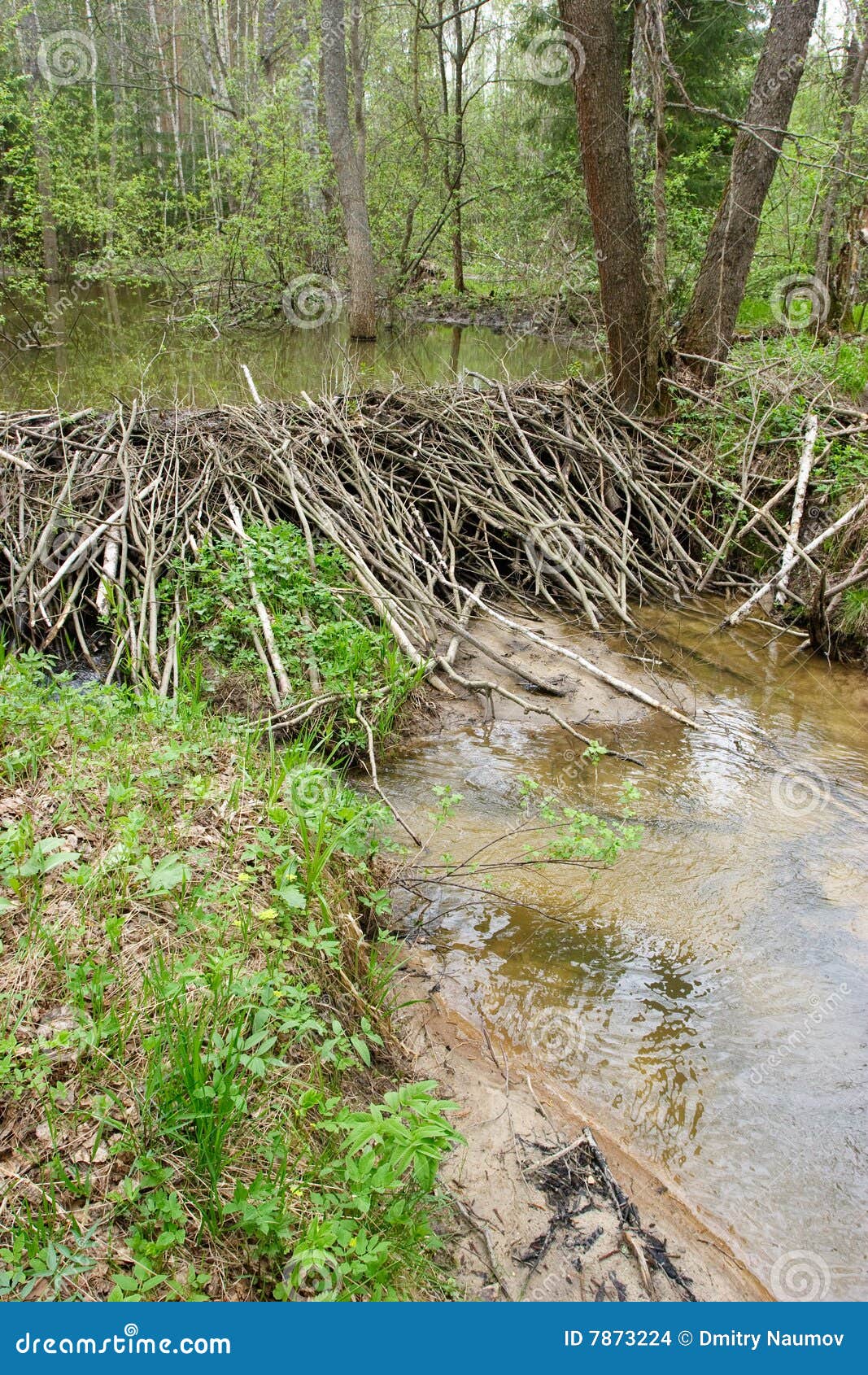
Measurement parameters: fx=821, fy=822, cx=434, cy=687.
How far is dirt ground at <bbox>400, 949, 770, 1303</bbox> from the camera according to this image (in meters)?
2.04

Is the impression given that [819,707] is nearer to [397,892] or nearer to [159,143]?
[397,892]

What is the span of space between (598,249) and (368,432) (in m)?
2.80

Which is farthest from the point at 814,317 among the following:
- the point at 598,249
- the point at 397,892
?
the point at 397,892

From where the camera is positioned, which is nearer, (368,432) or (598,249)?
(368,432)

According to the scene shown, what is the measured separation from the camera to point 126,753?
317 cm
